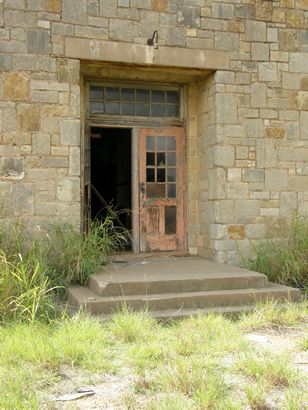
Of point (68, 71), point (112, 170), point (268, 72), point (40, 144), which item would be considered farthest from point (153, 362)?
point (112, 170)

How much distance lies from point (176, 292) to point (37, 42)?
11.9 ft

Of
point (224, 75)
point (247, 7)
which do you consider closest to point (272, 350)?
point (224, 75)

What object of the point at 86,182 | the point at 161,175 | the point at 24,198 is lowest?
the point at 24,198

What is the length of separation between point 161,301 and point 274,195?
9.53ft

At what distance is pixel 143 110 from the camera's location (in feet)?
25.6

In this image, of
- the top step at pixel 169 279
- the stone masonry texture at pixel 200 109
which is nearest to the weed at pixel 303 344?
the top step at pixel 169 279

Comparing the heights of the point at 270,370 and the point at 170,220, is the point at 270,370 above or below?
below

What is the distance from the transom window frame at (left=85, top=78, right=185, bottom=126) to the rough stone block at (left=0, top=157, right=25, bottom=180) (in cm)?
142

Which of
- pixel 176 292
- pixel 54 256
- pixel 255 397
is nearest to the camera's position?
pixel 255 397

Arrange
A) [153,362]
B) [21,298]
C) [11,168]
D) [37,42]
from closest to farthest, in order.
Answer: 1. [153,362]
2. [21,298]
3. [11,168]
4. [37,42]

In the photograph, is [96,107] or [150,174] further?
[150,174]

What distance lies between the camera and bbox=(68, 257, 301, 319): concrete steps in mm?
5297

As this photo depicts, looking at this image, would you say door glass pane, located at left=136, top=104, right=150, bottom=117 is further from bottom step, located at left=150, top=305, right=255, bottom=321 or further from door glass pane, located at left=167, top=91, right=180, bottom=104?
bottom step, located at left=150, top=305, right=255, bottom=321

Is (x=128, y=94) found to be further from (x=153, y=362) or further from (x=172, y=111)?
(x=153, y=362)
